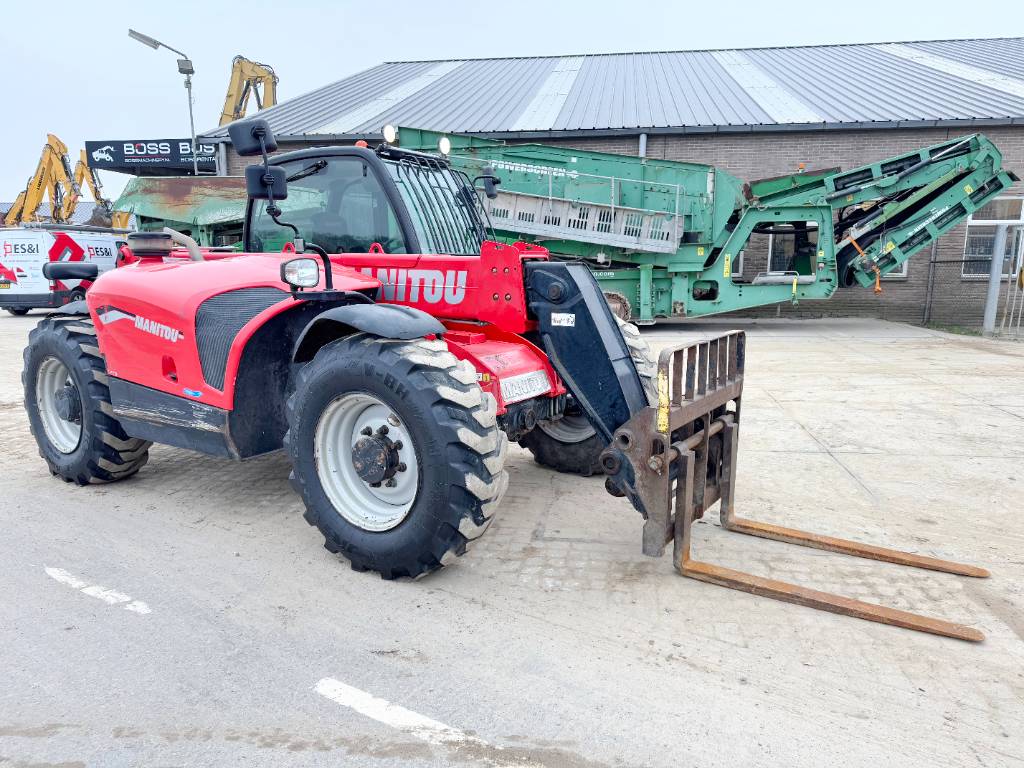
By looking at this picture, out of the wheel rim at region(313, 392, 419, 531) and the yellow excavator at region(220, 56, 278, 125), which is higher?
the yellow excavator at region(220, 56, 278, 125)

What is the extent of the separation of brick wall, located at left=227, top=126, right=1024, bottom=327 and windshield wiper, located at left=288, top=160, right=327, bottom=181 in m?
14.0

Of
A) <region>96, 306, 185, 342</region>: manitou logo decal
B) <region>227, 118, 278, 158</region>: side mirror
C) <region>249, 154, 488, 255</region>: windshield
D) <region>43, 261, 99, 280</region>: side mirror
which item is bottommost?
<region>96, 306, 185, 342</region>: manitou logo decal

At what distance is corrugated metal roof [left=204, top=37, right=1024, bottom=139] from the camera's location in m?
16.8

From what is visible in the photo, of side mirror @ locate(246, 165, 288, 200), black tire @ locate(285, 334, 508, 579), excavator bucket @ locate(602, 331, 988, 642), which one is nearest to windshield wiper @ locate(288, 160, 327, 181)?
side mirror @ locate(246, 165, 288, 200)

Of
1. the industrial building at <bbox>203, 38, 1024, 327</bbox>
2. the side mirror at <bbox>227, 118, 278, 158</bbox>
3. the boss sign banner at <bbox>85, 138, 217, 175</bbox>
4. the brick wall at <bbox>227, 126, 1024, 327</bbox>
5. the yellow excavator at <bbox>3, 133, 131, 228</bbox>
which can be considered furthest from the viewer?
the yellow excavator at <bbox>3, 133, 131, 228</bbox>

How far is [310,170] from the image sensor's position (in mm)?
4273

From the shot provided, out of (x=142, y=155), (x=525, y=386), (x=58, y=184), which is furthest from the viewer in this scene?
(x=58, y=184)

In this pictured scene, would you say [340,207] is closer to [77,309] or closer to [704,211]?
[77,309]

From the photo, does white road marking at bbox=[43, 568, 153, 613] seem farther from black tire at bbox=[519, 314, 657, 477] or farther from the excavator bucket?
black tire at bbox=[519, 314, 657, 477]

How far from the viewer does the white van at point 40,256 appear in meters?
16.2

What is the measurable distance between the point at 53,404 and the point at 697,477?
457cm

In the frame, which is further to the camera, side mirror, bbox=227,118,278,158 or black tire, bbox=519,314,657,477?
black tire, bbox=519,314,657,477

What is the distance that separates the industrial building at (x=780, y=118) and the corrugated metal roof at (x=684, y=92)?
6 centimetres

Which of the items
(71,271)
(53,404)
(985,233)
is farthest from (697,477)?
(985,233)
